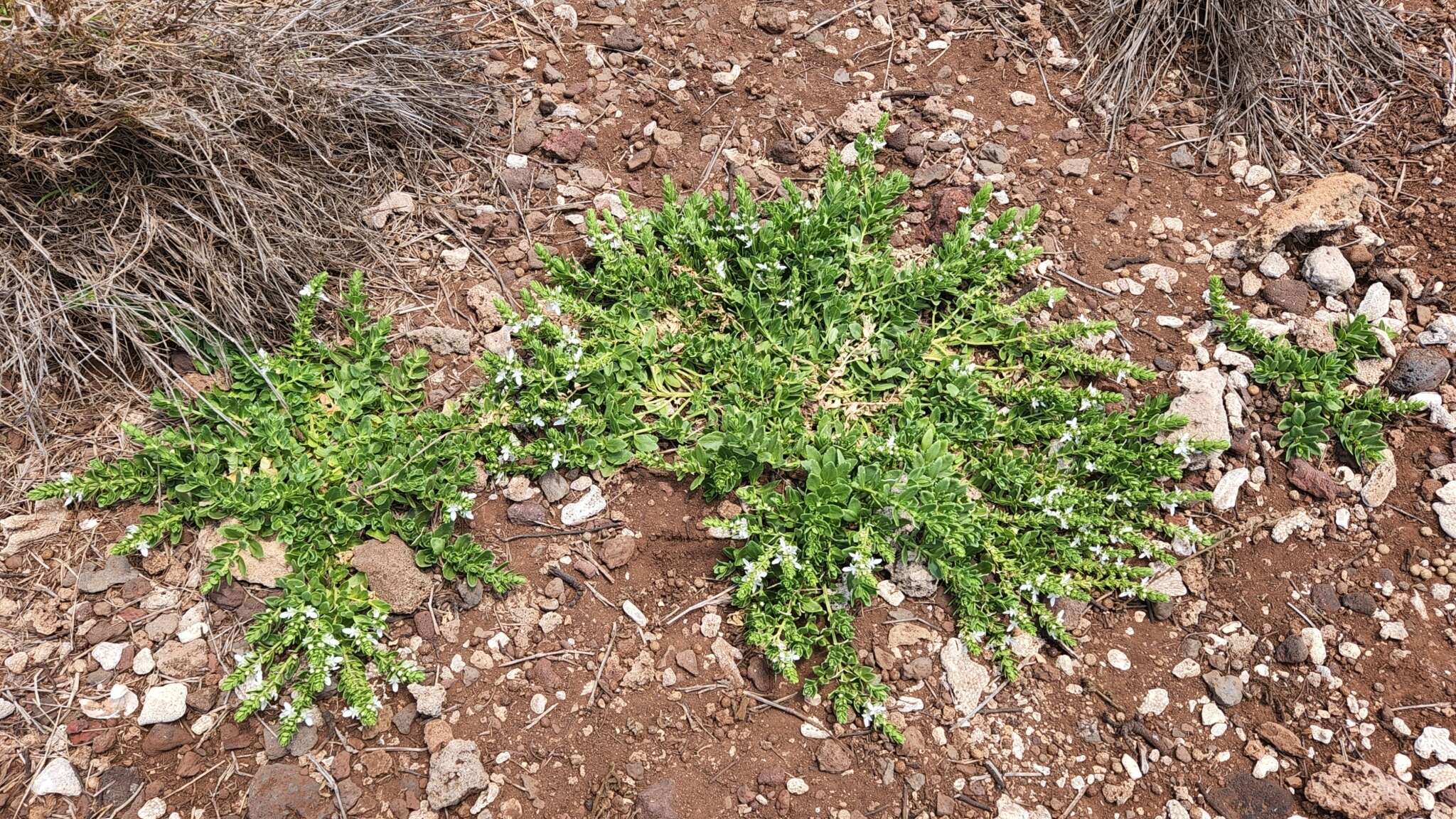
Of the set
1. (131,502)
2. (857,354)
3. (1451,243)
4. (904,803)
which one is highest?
(1451,243)

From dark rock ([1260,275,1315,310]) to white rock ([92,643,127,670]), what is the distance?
14.2 feet

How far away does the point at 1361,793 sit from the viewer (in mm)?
2643

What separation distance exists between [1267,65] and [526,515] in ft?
12.4

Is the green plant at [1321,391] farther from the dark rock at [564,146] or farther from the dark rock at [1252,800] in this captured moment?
the dark rock at [564,146]

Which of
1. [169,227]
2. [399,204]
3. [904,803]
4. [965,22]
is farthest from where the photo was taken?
[965,22]

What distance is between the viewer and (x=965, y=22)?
4.31 metres

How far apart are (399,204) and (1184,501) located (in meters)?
3.26

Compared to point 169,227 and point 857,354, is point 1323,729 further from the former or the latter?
point 169,227

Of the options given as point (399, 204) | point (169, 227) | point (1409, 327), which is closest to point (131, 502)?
point (169, 227)

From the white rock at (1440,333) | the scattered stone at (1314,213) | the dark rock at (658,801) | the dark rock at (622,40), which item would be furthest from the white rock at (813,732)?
the dark rock at (622,40)

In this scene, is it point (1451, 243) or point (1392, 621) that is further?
point (1451, 243)

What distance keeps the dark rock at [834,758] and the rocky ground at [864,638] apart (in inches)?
0.4

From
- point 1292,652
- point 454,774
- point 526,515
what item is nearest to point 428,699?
point 454,774

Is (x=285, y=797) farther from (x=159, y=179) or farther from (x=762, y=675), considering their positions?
(x=159, y=179)
